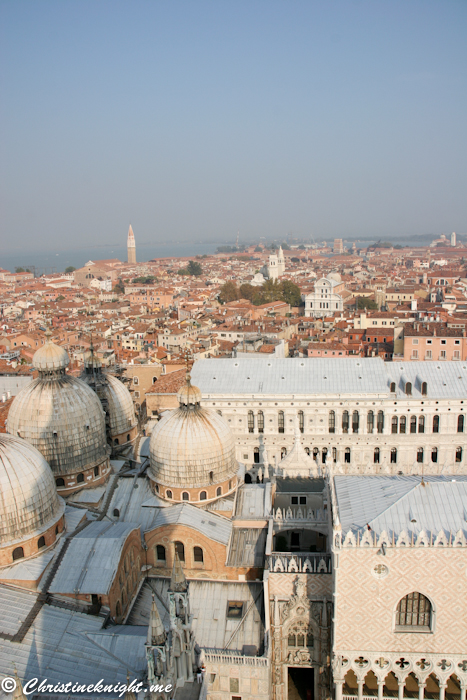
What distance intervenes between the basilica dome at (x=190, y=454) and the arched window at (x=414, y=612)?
305 inches

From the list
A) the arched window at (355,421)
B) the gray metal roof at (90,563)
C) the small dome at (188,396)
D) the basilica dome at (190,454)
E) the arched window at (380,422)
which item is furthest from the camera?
the arched window at (355,421)

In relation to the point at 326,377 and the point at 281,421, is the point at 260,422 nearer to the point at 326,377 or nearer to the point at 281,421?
the point at 281,421

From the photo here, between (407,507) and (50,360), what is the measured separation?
1381cm

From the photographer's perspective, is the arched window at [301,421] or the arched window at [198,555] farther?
the arched window at [301,421]

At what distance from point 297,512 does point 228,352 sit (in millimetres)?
36934

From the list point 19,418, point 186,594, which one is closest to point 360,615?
point 186,594

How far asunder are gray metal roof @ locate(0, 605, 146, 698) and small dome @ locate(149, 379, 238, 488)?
5.94m

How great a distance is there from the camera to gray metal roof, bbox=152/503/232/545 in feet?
66.0

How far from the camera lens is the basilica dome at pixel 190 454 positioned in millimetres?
21453

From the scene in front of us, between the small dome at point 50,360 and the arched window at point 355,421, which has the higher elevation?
the small dome at point 50,360

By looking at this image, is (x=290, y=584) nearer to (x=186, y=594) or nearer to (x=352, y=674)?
(x=352, y=674)

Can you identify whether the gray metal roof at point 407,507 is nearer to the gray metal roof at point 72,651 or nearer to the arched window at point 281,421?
the gray metal roof at point 72,651

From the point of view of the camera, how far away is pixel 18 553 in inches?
703

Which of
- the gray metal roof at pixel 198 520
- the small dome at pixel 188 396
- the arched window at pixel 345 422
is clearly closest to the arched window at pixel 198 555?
the gray metal roof at pixel 198 520
